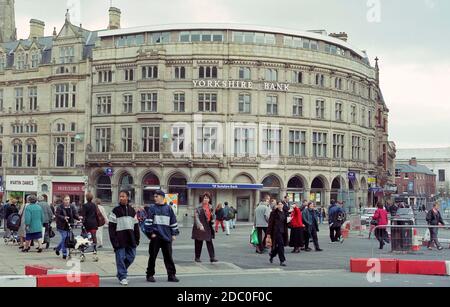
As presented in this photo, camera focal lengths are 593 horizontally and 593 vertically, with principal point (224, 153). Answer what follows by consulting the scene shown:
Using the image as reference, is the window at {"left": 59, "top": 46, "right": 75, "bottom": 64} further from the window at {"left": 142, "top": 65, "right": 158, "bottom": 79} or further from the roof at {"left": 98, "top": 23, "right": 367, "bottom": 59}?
the window at {"left": 142, "top": 65, "right": 158, "bottom": 79}

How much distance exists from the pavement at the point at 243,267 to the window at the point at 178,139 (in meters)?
27.3

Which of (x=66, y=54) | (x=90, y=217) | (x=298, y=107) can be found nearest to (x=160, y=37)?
(x=66, y=54)

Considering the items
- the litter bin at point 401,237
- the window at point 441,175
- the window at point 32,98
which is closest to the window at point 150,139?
the window at point 32,98

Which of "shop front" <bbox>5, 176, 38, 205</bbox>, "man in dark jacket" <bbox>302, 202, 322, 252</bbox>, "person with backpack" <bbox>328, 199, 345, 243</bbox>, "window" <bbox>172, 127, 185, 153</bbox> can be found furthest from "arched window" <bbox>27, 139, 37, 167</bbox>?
"man in dark jacket" <bbox>302, 202, 322, 252</bbox>

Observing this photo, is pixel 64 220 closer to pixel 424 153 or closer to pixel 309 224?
pixel 309 224

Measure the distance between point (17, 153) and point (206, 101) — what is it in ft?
Result: 65.0

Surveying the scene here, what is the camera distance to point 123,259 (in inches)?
489

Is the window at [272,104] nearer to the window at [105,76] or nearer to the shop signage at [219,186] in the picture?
the shop signage at [219,186]

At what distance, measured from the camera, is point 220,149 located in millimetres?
48750

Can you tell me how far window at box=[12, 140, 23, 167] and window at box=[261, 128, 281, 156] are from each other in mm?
23339

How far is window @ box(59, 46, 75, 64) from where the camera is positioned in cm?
5384

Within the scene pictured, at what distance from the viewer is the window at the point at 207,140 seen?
160 feet
